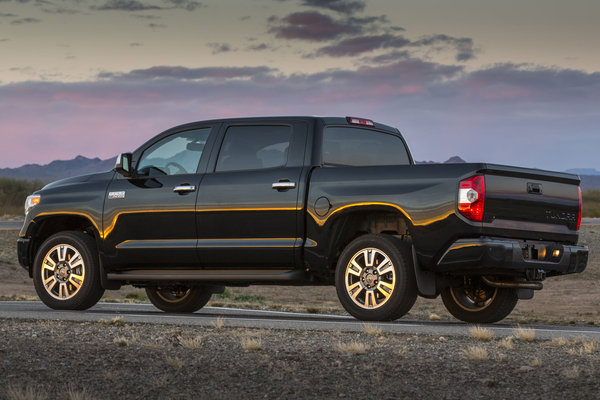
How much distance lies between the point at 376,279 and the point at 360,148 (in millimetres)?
1818

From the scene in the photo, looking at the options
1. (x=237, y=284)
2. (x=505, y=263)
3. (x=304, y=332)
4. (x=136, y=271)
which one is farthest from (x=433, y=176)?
(x=136, y=271)

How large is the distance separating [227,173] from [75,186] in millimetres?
2392

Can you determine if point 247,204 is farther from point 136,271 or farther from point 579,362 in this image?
point 579,362

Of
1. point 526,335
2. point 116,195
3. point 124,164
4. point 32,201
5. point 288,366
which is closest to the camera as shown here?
point 288,366

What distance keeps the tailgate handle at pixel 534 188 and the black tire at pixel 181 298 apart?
4.88 meters

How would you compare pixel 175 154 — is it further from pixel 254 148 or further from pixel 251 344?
pixel 251 344

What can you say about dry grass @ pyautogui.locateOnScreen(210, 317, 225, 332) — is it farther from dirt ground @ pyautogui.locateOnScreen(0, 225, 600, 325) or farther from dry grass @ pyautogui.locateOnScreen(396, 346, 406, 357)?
dirt ground @ pyautogui.locateOnScreen(0, 225, 600, 325)

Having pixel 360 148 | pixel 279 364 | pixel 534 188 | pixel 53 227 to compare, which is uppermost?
pixel 360 148

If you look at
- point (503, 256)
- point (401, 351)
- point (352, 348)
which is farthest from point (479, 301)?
point (352, 348)

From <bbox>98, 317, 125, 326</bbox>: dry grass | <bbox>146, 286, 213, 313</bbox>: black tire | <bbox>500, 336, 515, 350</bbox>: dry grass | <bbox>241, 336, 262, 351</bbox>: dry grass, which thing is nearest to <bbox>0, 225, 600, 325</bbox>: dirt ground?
<bbox>146, 286, 213, 313</bbox>: black tire

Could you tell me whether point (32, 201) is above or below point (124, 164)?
below

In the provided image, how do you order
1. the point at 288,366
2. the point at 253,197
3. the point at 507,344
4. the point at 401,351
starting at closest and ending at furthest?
the point at 288,366, the point at 401,351, the point at 507,344, the point at 253,197

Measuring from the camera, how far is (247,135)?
1125cm

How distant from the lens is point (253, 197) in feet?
35.2
